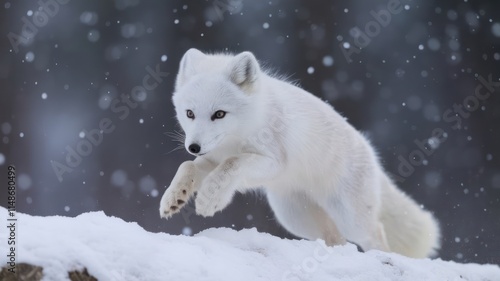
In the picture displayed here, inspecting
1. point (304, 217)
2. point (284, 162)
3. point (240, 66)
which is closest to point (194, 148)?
point (240, 66)

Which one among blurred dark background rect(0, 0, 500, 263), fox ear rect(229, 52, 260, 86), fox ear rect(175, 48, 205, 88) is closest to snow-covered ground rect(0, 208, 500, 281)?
fox ear rect(229, 52, 260, 86)

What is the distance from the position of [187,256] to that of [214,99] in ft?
3.05

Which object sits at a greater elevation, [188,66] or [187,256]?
[188,66]

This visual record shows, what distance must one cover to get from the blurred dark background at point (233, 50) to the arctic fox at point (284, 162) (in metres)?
1.07

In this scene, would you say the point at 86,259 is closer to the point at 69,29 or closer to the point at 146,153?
the point at 146,153

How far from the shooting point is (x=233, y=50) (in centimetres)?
428

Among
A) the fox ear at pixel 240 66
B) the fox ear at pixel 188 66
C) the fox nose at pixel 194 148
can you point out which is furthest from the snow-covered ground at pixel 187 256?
the fox ear at pixel 188 66

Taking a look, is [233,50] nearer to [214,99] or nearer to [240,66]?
[240,66]

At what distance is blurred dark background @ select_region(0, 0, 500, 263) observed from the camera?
4301 mm

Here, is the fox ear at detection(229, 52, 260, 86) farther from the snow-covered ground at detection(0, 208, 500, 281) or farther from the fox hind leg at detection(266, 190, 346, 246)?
the fox hind leg at detection(266, 190, 346, 246)

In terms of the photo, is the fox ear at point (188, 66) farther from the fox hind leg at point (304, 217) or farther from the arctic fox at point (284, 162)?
the fox hind leg at point (304, 217)

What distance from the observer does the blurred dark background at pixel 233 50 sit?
4301 millimetres

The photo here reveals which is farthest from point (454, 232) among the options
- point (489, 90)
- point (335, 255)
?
point (335, 255)

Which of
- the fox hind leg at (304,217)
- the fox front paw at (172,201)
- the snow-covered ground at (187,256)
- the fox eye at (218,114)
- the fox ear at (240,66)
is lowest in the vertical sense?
the fox hind leg at (304,217)
